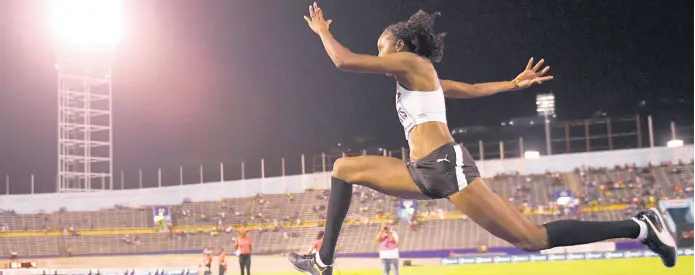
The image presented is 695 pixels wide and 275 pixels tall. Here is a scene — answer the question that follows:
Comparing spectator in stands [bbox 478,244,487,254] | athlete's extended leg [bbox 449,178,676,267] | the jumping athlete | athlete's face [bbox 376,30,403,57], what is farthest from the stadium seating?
athlete's face [bbox 376,30,403,57]

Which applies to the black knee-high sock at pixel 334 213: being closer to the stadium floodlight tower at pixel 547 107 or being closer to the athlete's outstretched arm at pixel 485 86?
the athlete's outstretched arm at pixel 485 86

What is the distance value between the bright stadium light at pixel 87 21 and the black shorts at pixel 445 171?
155 ft

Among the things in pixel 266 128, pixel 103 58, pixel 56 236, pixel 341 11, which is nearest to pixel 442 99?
pixel 341 11

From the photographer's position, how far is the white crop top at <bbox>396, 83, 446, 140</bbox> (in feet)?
18.5

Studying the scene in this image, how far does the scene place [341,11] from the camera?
4397 cm

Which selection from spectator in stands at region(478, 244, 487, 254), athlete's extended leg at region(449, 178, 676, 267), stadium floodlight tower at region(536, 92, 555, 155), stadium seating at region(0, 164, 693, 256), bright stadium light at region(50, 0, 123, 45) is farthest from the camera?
stadium floodlight tower at region(536, 92, 555, 155)

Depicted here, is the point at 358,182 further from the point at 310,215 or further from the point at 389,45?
the point at 310,215

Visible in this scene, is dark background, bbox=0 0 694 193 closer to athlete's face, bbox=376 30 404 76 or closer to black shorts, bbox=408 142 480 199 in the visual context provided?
athlete's face, bbox=376 30 404 76

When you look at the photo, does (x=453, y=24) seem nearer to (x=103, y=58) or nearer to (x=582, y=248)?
(x=582, y=248)

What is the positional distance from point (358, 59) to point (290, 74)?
51461 mm

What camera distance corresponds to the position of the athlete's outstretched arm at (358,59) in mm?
5176

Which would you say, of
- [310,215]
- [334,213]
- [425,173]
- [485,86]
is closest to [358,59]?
[425,173]

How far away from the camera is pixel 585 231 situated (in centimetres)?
579

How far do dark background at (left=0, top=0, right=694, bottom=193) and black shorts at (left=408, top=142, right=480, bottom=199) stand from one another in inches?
1398
